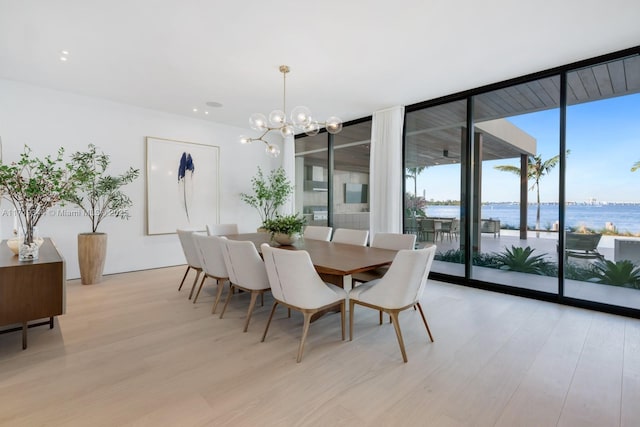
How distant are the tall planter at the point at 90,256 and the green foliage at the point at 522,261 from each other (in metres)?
5.63

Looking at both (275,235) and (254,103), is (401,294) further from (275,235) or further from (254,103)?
(254,103)

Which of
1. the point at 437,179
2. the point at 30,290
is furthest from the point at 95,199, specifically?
the point at 437,179

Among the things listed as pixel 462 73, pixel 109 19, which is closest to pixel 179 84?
pixel 109 19

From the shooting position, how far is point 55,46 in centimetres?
312

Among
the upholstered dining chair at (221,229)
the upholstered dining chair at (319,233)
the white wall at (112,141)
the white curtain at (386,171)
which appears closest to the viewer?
the white wall at (112,141)

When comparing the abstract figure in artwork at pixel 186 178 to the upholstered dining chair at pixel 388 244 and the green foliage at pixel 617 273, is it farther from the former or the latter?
the green foliage at pixel 617 273

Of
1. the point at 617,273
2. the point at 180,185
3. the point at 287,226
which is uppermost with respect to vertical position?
the point at 180,185

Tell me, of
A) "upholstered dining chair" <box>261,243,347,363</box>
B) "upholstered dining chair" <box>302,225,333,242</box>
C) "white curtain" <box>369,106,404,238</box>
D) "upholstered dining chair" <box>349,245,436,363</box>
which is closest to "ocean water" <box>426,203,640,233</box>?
"white curtain" <box>369,106,404,238</box>

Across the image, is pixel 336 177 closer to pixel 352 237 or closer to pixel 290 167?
pixel 290 167

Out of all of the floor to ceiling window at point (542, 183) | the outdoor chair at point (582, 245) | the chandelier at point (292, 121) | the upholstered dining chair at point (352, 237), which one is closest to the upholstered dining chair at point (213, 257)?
the chandelier at point (292, 121)

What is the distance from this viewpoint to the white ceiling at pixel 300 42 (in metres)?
2.51

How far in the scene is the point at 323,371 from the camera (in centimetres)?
216

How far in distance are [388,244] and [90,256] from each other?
13.5 ft

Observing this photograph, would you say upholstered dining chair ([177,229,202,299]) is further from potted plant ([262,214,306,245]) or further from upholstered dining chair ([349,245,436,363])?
upholstered dining chair ([349,245,436,363])
